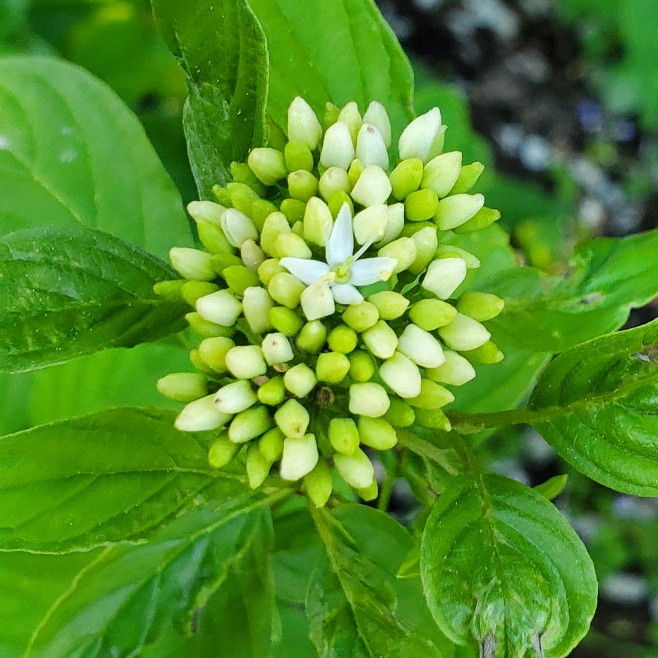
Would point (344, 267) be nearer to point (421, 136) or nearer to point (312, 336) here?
point (312, 336)

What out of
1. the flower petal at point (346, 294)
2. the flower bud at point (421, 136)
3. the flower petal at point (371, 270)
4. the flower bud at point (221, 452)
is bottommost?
the flower bud at point (221, 452)

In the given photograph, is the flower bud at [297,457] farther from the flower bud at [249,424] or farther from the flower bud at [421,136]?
the flower bud at [421,136]

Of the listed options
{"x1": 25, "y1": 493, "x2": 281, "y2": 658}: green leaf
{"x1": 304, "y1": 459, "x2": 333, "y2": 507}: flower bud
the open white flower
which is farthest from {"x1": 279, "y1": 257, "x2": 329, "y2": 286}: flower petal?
{"x1": 25, "y1": 493, "x2": 281, "y2": 658}: green leaf

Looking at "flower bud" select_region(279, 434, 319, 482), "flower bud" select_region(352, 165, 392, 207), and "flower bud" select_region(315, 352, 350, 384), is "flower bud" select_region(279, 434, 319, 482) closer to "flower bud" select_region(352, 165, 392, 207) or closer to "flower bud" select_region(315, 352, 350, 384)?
"flower bud" select_region(315, 352, 350, 384)

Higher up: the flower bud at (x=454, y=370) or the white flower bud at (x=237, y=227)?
the white flower bud at (x=237, y=227)

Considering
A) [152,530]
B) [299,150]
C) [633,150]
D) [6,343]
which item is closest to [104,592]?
[152,530]

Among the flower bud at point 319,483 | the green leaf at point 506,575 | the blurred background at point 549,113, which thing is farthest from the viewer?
the blurred background at point 549,113

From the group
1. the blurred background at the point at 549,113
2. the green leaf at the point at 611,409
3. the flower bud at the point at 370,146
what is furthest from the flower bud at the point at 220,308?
the blurred background at the point at 549,113

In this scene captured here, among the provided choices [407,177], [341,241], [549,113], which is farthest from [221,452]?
[549,113]
